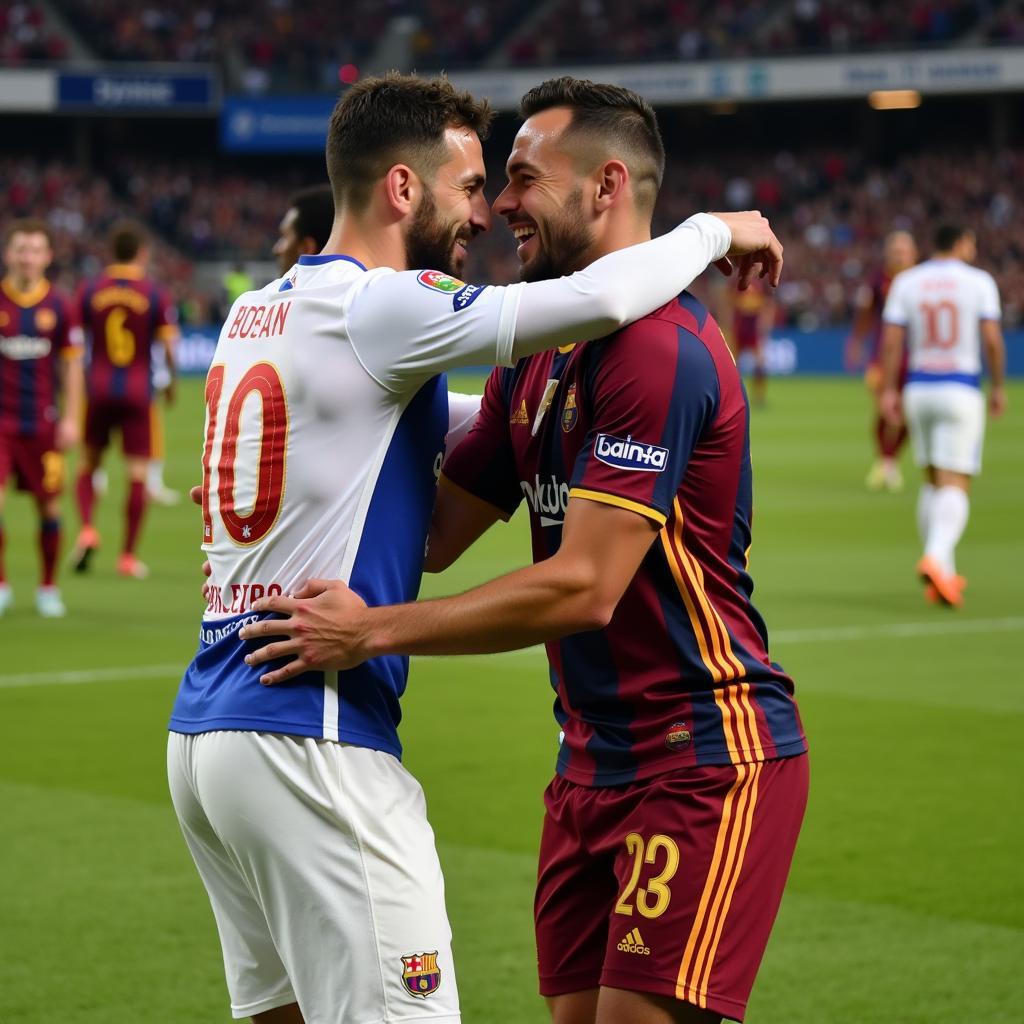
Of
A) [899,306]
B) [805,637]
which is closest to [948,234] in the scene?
[899,306]

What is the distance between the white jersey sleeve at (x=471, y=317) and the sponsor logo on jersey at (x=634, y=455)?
0.20 m

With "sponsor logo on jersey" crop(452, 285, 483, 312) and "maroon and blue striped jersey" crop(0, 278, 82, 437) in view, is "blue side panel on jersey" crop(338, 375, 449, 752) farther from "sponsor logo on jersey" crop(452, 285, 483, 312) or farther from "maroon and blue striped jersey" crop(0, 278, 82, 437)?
"maroon and blue striped jersey" crop(0, 278, 82, 437)

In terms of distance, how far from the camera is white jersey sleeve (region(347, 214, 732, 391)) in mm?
3129

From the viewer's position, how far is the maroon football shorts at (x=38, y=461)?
12250 mm

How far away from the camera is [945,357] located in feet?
42.0

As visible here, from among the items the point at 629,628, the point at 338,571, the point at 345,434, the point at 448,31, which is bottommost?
the point at 629,628

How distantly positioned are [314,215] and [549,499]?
3158mm

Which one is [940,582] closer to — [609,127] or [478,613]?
[609,127]

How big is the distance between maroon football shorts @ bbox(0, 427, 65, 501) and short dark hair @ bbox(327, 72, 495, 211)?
928 centimetres

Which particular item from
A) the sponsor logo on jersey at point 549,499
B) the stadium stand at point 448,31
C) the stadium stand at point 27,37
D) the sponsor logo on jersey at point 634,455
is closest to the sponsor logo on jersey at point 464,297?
the sponsor logo on jersey at point 634,455

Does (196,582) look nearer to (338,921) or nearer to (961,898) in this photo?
(961,898)

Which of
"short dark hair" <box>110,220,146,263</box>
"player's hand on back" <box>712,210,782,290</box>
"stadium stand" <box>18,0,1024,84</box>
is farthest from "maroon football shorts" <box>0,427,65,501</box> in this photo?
"stadium stand" <box>18,0,1024,84</box>

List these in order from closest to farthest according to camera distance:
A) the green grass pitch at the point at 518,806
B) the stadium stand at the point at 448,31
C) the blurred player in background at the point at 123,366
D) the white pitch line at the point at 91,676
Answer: the green grass pitch at the point at 518,806, the white pitch line at the point at 91,676, the blurred player in background at the point at 123,366, the stadium stand at the point at 448,31

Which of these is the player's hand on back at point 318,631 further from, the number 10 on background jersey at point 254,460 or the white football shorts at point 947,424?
the white football shorts at point 947,424
